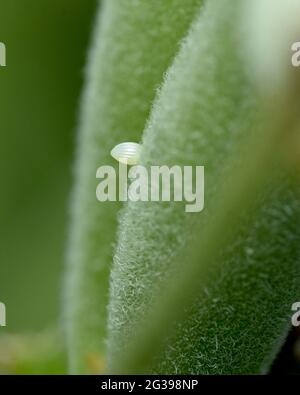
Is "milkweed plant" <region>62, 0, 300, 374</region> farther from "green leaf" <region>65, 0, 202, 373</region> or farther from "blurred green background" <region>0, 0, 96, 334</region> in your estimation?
"blurred green background" <region>0, 0, 96, 334</region>

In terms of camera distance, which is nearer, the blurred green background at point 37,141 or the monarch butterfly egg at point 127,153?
the monarch butterfly egg at point 127,153

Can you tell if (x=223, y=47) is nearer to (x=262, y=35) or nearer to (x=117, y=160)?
(x=262, y=35)

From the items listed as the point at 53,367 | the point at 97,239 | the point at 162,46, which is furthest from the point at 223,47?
the point at 53,367

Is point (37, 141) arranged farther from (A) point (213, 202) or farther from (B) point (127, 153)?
(A) point (213, 202)

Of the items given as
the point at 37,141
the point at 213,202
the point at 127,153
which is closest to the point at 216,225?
the point at 213,202

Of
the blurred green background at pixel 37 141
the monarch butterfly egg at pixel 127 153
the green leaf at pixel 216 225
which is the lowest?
the green leaf at pixel 216 225

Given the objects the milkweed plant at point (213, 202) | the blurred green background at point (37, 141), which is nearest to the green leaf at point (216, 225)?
the milkweed plant at point (213, 202)

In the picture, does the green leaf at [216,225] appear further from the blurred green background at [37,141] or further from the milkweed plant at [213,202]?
the blurred green background at [37,141]
